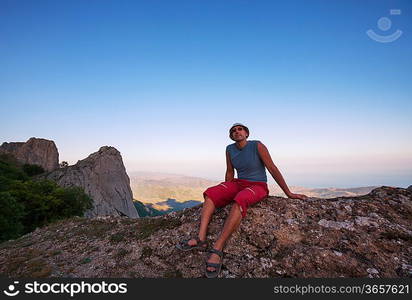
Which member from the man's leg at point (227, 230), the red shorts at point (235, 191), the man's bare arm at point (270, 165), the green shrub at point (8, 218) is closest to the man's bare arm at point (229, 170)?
the red shorts at point (235, 191)

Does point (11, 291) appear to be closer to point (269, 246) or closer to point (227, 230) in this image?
point (227, 230)

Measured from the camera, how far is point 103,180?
7244cm

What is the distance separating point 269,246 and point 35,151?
97.6 m

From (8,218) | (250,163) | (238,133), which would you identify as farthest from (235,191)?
(8,218)

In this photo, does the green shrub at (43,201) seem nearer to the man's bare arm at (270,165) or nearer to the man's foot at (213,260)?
the man's foot at (213,260)

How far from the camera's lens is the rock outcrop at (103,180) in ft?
207

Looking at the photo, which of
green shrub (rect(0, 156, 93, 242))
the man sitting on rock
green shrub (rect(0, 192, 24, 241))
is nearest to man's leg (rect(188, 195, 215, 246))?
the man sitting on rock

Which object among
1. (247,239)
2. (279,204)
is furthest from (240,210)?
(279,204)

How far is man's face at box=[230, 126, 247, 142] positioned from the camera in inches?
239

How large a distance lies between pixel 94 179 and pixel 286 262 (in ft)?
234

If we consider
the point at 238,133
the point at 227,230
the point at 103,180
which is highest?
the point at 238,133

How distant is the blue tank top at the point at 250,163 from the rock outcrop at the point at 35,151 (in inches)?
3696

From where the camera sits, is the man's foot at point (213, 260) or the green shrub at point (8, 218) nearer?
the man's foot at point (213, 260)

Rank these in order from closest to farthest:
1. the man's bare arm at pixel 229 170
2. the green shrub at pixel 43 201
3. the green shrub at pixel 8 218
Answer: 1. the man's bare arm at pixel 229 170
2. the green shrub at pixel 8 218
3. the green shrub at pixel 43 201
